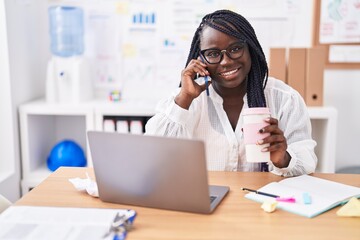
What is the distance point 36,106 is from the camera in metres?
2.80

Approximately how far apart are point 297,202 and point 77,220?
59 cm

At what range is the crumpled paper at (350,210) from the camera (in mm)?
1201

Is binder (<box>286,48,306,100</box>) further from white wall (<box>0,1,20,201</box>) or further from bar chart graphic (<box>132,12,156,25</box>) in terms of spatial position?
white wall (<box>0,1,20,201</box>)

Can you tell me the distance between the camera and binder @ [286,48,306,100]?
8.64ft

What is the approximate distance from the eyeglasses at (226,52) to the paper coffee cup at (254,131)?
0.43 meters

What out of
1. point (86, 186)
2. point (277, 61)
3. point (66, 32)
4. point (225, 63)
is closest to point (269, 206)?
point (86, 186)

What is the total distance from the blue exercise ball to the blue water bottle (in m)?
0.59

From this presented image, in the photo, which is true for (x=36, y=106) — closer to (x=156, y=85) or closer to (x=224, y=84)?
(x=156, y=85)

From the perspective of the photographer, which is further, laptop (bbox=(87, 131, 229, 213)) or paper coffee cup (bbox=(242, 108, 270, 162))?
paper coffee cup (bbox=(242, 108, 270, 162))

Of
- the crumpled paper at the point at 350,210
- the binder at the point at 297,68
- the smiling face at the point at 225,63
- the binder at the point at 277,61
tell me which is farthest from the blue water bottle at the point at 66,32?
the crumpled paper at the point at 350,210

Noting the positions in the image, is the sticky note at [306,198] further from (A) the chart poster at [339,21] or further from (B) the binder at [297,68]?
(A) the chart poster at [339,21]

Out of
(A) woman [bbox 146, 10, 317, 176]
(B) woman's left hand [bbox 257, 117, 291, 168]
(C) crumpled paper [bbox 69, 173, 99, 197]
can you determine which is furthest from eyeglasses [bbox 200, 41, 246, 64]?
(C) crumpled paper [bbox 69, 173, 99, 197]

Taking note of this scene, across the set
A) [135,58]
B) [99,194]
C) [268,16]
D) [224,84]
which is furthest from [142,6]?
[99,194]

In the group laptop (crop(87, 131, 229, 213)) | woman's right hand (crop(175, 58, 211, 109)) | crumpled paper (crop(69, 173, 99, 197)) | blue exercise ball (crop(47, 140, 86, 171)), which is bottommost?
blue exercise ball (crop(47, 140, 86, 171))
